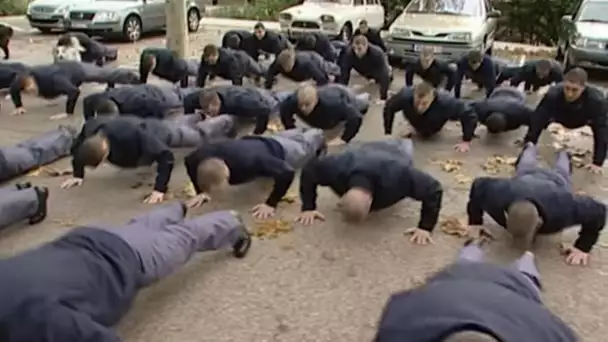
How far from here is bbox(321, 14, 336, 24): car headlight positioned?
16.5m

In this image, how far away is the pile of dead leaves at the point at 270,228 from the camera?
6071 millimetres

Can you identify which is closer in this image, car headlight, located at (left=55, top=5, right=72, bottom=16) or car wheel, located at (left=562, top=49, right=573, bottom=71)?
car wheel, located at (left=562, top=49, right=573, bottom=71)

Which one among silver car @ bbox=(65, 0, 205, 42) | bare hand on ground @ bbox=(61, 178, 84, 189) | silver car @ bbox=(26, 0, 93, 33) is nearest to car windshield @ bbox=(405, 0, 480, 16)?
silver car @ bbox=(65, 0, 205, 42)

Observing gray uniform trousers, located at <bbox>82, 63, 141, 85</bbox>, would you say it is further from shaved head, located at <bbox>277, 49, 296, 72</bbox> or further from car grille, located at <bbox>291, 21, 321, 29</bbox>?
car grille, located at <bbox>291, 21, 321, 29</bbox>

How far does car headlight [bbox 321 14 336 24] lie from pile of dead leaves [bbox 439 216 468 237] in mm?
10734

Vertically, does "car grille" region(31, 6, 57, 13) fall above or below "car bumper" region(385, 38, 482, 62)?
above

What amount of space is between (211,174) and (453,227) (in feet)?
7.24

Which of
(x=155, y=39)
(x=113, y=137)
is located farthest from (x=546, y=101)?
(x=155, y=39)

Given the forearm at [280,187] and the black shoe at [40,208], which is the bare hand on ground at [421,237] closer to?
the forearm at [280,187]

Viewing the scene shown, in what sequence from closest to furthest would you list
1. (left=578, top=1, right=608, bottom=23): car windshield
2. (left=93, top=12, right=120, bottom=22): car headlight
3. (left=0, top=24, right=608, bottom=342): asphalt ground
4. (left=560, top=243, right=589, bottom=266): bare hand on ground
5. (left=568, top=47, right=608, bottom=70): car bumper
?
1. (left=0, top=24, right=608, bottom=342): asphalt ground
2. (left=560, top=243, right=589, bottom=266): bare hand on ground
3. (left=568, top=47, right=608, bottom=70): car bumper
4. (left=578, top=1, right=608, bottom=23): car windshield
5. (left=93, top=12, right=120, bottom=22): car headlight

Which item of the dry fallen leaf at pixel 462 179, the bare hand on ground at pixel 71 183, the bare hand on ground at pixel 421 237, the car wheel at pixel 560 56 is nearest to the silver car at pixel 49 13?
the car wheel at pixel 560 56

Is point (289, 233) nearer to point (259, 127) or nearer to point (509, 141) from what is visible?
point (259, 127)

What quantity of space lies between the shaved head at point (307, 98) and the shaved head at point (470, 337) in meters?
5.27

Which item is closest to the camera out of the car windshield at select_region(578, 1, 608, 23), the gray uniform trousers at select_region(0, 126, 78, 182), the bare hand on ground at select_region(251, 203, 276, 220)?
the bare hand on ground at select_region(251, 203, 276, 220)
